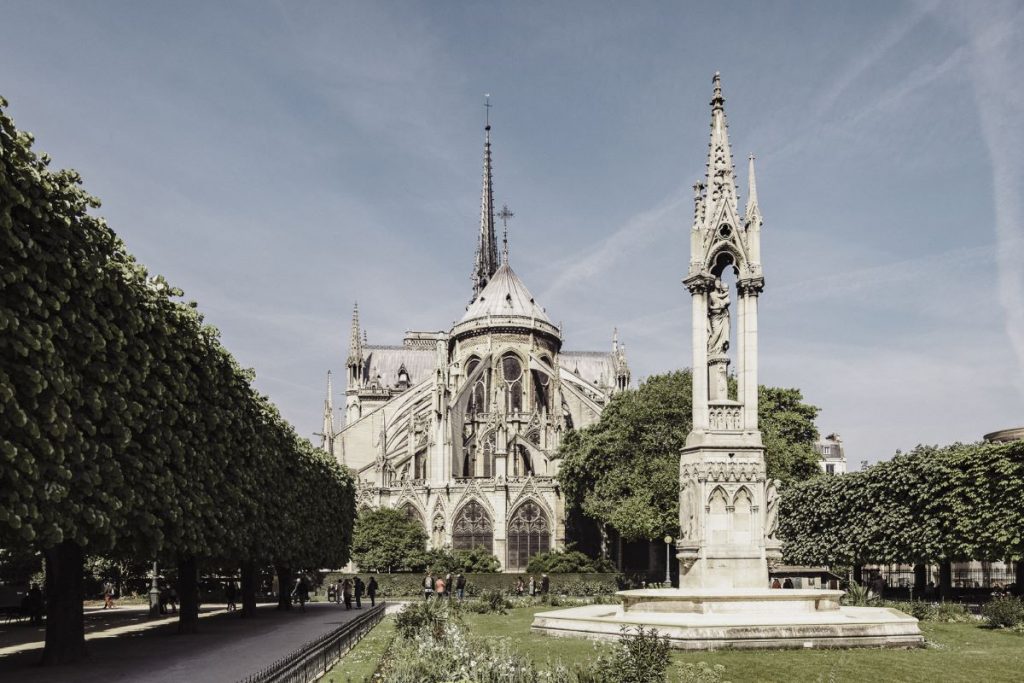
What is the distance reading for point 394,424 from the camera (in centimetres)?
9844

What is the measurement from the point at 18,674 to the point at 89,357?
265 inches

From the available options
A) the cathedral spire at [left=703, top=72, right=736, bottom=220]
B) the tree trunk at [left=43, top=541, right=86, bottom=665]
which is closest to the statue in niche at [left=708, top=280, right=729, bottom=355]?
the cathedral spire at [left=703, top=72, right=736, bottom=220]

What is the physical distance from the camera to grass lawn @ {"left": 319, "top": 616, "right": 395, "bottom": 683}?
653 inches

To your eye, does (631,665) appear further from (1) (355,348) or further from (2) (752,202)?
(1) (355,348)

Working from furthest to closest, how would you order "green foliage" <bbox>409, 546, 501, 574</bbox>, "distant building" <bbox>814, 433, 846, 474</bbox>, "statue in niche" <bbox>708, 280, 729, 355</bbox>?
"distant building" <bbox>814, 433, 846, 474</bbox> < "green foliage" <bbox>409, 546, 501, 574</bbox> < "statue in niche" <bbox>708, 280, 729, 355</bbox>

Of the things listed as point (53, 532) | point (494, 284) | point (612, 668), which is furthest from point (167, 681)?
point (494, 284)

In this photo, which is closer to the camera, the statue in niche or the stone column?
the stone column

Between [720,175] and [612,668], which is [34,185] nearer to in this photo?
[612,668]

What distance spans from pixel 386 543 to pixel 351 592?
54.0 feet

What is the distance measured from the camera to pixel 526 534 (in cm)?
7981

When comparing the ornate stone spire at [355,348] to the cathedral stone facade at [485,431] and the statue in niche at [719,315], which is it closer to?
the cathedral stone facade at [485,431]

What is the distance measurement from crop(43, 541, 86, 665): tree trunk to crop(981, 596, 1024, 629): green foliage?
22.1 meters

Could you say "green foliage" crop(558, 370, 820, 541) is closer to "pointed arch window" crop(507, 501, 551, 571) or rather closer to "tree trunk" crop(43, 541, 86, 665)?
"pointed arch window" crop(507, 501, 551, 571)

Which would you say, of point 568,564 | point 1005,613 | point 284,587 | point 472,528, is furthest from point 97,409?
point 472,528
